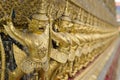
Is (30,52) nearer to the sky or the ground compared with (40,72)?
nearer to the sky

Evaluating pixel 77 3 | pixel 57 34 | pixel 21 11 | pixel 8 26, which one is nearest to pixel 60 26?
pixel 57 34

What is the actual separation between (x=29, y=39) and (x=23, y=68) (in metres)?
Result: 0.19

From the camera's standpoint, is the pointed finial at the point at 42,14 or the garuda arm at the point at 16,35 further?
the pointed finial at the point at 42,14

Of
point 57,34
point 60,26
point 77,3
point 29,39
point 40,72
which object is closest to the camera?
point 29,39

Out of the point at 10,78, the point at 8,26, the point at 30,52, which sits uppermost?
the point at 8,26

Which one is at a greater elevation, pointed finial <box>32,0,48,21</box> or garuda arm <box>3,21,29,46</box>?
pointed finial <box>32,0,48,21</box>

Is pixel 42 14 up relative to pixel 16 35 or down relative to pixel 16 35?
up

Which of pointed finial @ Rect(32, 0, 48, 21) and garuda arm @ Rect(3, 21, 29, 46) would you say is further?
pointed finial @ Rect(32, 0, 48, 21)

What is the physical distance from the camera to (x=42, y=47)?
2152mm

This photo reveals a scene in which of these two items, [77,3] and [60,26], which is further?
[77,3]

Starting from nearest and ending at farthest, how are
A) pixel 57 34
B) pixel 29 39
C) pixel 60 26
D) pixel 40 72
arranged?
pixel 29 39 → pixel 40 72 → pixel 57 34 → pixel 60 26

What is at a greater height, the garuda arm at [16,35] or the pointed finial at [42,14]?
the pointed finial at [42,14]

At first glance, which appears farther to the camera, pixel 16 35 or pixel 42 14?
pixel 42 14

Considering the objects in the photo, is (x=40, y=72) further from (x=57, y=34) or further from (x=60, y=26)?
(x=60, y=26)
